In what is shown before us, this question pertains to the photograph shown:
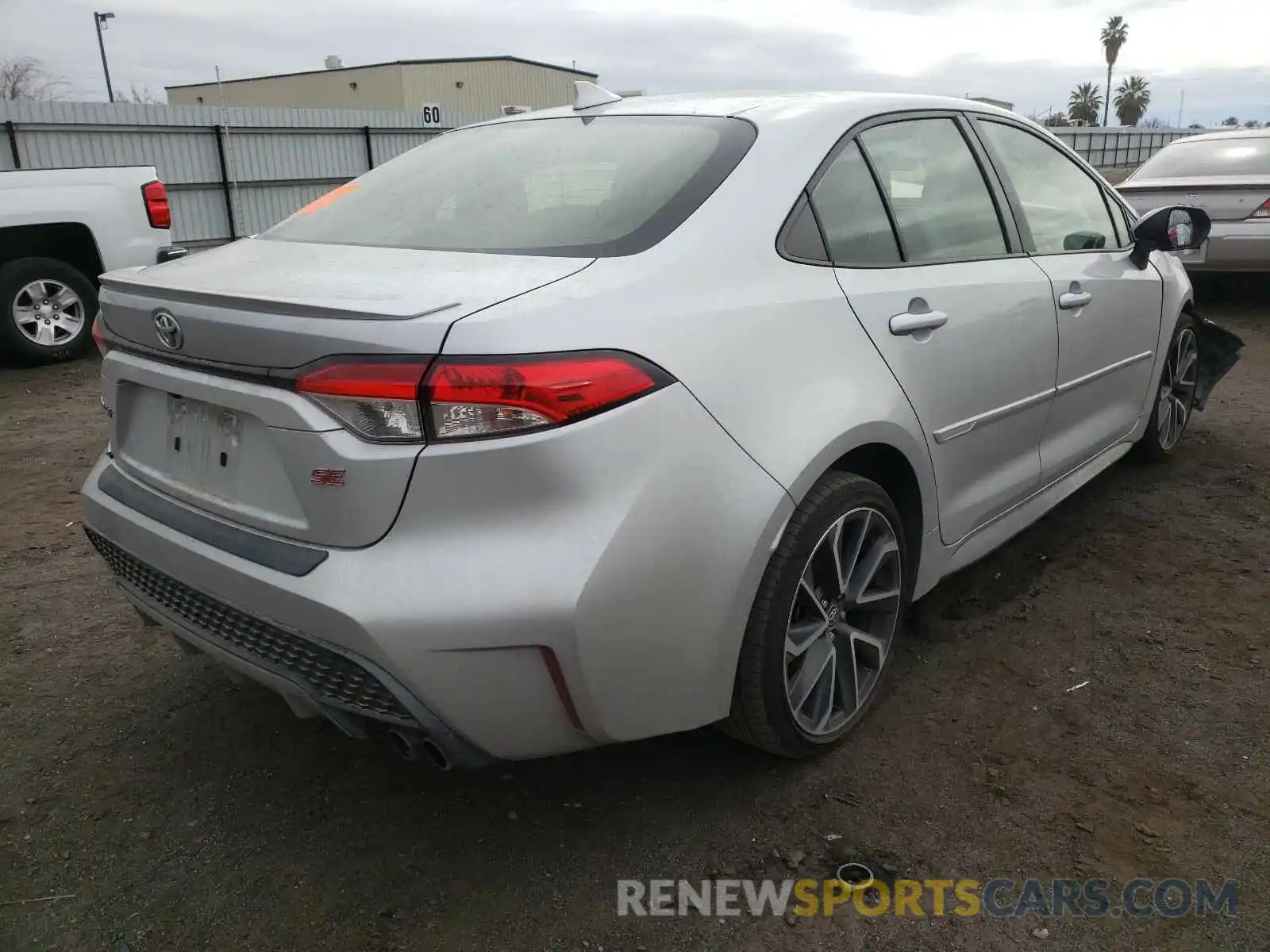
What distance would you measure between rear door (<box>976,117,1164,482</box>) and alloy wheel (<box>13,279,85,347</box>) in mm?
6851

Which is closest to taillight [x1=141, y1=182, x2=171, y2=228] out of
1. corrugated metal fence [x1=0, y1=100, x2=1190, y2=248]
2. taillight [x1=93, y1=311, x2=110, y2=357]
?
A: corrugated metal fence [x1=0, y1=100, x2=1190, y2=248]

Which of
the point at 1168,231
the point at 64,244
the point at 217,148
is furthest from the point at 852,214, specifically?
the point at 217,148

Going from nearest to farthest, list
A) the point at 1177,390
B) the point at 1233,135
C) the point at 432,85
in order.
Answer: the point at 1177,390 → the point at 1233,135 → the point at 432,85

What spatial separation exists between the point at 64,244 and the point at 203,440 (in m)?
6.66

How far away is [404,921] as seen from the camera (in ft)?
6.72

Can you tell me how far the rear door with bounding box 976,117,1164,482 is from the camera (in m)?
3.28

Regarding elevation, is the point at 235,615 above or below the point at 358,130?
below

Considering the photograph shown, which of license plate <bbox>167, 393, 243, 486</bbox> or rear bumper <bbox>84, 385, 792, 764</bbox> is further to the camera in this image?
license plate <bbox>167, 393, 243, 486</bbox>

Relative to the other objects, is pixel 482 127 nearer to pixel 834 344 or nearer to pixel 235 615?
pixel 834 344

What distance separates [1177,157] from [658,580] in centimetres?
900

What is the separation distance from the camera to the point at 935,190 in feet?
9.57

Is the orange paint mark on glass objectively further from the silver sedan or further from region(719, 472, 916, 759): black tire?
the silver sedan

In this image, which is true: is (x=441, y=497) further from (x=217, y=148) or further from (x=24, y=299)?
(x=217, y=148)

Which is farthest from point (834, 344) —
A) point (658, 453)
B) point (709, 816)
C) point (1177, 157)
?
point (1177, 157)
